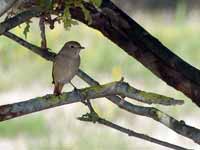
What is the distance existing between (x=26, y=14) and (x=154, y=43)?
307mm

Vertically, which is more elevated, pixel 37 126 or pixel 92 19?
pixel 37 126

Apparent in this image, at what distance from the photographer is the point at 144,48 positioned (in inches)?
65.8

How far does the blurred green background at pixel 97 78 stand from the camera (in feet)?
19.7

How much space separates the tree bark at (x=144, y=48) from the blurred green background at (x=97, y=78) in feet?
12.2

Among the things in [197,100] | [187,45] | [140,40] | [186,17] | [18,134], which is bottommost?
[197,100]

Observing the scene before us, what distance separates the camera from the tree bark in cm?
165

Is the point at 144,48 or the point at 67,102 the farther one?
the point at 144,48

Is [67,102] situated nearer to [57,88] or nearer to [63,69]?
[57,88]

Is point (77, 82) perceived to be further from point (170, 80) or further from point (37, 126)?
point (170, 80)

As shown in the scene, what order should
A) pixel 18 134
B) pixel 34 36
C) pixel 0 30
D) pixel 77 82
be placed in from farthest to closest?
1. pixel 34 36
2. pixel 77 82
3. pixel 18 134
4. pixel 0 30

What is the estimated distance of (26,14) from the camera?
1484mm

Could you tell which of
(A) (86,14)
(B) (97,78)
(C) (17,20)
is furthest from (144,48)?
(B) (97,78)

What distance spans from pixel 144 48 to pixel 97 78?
521cm

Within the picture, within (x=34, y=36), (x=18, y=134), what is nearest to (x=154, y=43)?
(x=18, y=134)
